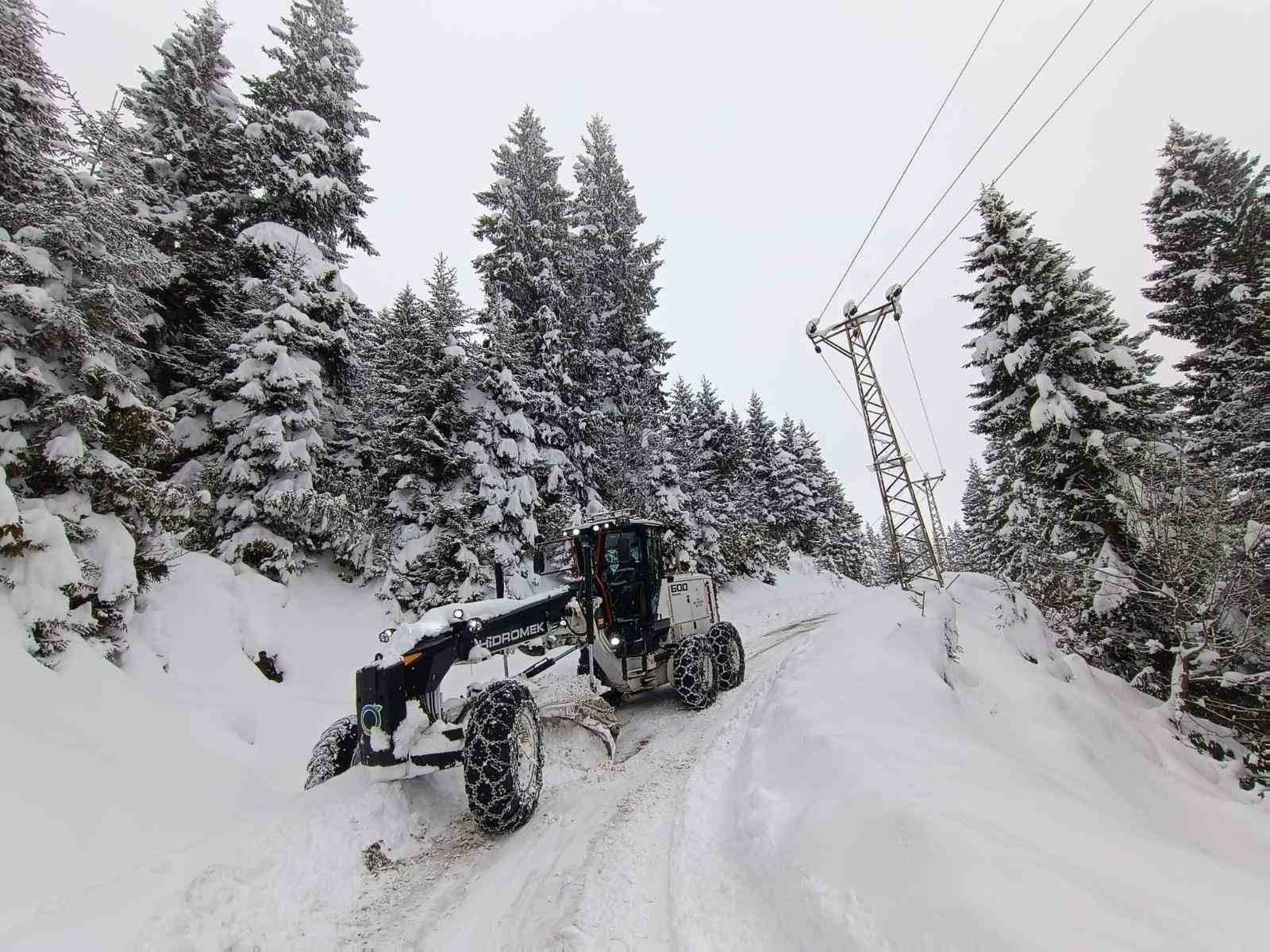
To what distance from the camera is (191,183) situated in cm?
1739

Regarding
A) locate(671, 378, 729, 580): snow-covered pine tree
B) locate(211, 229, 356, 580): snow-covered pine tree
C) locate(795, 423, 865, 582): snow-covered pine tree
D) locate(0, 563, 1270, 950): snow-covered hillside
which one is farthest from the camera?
locate(795, 423, 865, 582): snow-covered pine tree

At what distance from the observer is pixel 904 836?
11.4 feet

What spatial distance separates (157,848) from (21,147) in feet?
36.5

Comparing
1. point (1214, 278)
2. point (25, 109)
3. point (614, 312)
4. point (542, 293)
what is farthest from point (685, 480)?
point (25, 109)

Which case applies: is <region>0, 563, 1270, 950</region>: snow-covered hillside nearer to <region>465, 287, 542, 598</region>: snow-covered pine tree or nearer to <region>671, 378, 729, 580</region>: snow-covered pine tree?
<region>465, 287, 542, 598</region>: snow-covered pine tree

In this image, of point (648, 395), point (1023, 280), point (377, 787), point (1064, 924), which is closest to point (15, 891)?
point (377, 787)

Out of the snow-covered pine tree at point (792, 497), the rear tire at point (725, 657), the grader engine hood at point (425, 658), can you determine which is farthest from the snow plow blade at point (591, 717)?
the snow-covered pine tree at point (792, 497)

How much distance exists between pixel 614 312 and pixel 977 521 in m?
35.4

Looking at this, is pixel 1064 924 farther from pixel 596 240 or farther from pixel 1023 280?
pixel 596 240

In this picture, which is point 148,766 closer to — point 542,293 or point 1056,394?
point 542,293

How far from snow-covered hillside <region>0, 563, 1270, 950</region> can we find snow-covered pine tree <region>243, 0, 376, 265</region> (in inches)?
455

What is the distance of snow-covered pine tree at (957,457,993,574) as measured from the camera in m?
35.2

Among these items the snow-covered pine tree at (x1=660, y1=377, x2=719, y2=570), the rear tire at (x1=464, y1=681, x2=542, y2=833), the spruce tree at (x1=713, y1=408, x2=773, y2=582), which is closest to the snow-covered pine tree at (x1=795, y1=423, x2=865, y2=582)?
the spruce tree at (x1=713, y1=408, x2=773, y2=582)

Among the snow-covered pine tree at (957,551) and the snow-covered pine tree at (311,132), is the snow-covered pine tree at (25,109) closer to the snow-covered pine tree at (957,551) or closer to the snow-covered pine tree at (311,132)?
the snow-covered pine tree at (311,132)
